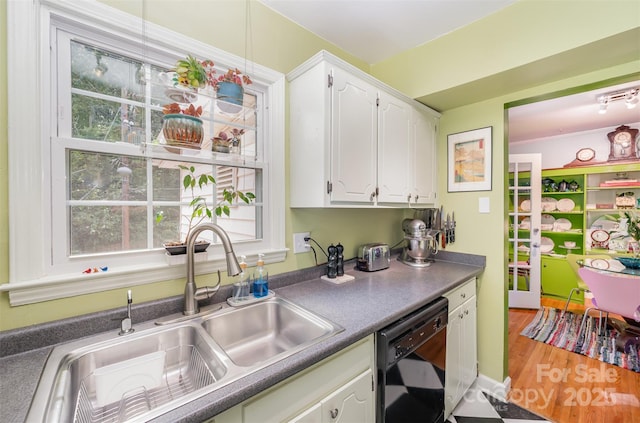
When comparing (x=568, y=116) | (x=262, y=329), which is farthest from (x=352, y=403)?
(x=568, y=116)

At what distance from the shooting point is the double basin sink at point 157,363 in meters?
0.72

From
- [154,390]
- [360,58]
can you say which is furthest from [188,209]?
[360,58]

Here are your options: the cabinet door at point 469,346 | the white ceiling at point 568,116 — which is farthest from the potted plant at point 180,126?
the white ceiling at point 568,116

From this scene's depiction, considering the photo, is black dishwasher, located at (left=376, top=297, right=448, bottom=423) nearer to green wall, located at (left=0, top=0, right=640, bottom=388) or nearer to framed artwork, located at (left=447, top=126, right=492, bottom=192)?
green wall, located at (left=0, top=0, right=640, bottom=388)

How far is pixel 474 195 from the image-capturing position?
6.59 ft

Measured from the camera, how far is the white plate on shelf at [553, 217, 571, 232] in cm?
379

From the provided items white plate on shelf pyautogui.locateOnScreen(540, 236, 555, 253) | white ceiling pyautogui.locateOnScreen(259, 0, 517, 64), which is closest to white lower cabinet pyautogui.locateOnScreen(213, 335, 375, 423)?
white ceiling pyautogui.locateOnScreen(259, 0, 517, 64)

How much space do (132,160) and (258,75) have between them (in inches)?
30.9

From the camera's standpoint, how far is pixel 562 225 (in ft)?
12.6

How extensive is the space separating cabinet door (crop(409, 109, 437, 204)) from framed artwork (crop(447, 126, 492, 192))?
0.48 feet

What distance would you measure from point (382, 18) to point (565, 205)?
4067mm

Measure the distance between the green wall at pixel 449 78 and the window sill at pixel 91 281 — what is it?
32 millimetres

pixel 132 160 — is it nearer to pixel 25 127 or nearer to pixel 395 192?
pixel 25 127

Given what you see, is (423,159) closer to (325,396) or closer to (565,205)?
(325,396)
